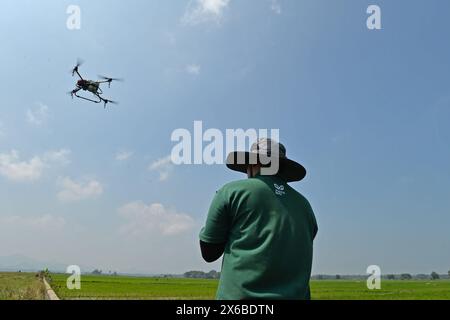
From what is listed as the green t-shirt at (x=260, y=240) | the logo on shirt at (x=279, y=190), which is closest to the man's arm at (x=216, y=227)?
the green t-shirt at (x=260, y=240)

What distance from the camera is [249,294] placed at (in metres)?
2.04

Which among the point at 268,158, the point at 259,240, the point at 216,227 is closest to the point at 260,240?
the point at 259,240

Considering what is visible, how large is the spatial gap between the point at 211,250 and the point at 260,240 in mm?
311

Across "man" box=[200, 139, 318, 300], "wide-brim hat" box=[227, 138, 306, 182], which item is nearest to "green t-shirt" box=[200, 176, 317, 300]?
"man" box=[200, 139, 318, 300]

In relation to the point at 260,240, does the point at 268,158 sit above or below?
above

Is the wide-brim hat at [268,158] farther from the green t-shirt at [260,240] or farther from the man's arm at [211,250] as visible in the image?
the man's arm at [211,250]

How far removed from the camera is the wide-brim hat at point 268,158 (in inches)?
95.6

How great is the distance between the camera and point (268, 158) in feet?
7.97

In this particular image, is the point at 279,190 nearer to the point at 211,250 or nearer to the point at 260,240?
the point at 260,240
